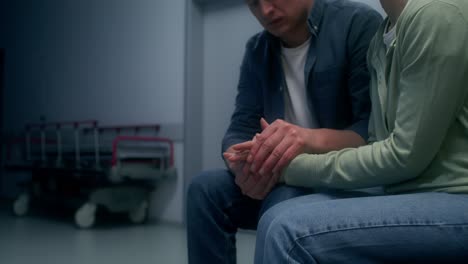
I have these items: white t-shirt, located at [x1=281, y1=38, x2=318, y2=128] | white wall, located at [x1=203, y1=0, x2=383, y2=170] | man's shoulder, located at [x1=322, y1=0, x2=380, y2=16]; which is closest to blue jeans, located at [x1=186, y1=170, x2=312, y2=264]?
white t-shirt, located at [x1=281, y1=38, x2=318, y2=128]

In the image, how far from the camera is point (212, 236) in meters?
1.14

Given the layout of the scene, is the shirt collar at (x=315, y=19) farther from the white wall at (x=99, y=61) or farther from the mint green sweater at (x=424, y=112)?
the white wall at (x=99, y=61)

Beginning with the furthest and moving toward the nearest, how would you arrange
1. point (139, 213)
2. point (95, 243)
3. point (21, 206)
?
1. point (21, 206)
2. point (139, 213)
3. point (95, 243)

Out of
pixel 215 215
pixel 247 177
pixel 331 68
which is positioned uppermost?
pixel 331 68

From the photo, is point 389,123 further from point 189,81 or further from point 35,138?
point 35,138

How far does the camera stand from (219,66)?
3238 mm

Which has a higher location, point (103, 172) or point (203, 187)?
point (203, 187)

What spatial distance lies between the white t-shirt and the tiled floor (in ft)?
3.77

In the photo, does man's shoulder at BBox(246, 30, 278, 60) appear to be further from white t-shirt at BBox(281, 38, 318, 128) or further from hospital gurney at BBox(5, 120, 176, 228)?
hospital gurney at BBox(5, 120, 176, 228)

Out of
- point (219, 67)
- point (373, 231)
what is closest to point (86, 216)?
point (219, 67)

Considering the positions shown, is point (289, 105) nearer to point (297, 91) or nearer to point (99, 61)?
point (297, 91)

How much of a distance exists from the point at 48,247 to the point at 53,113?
7.86 ft

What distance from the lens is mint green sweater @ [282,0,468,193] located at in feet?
2.29

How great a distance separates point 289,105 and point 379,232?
2.15 feet
